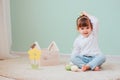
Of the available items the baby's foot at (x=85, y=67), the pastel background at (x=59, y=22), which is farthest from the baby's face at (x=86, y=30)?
the pastel background at (x=59, y=22)

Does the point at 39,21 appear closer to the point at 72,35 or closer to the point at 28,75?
the point at 72,35

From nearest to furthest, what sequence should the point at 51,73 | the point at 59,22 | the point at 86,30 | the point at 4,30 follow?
the point at 51,73 < the point at 86,30 < the point at 4,30 < the point at 59,22

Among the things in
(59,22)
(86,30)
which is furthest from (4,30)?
(86,30)

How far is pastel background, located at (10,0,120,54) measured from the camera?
2.09 meters

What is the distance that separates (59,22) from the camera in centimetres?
222

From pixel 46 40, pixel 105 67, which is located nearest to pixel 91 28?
pixel 105 67

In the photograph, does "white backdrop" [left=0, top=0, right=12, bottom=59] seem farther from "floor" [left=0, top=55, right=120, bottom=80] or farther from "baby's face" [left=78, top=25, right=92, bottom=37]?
"baby's face" [left=78, top=25, right=92, bottom=37]

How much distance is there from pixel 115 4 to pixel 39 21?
27.4 inches

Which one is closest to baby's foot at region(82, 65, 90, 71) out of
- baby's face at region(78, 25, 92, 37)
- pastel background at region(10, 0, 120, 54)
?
baby's face at region(78, 25, 92, 37)

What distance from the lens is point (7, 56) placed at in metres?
2.06

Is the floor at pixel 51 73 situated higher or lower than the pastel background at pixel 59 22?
lower

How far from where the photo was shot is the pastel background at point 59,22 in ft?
6.84

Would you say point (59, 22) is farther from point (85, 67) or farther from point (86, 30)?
point (85, 67)

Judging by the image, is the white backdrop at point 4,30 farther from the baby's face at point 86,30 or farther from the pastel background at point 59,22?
the baby's face at point 86,30
